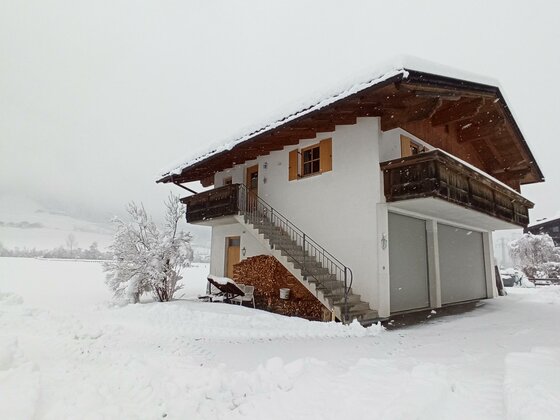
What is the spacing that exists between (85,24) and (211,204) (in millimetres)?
7758

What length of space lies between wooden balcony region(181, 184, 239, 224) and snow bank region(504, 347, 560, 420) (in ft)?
30.7

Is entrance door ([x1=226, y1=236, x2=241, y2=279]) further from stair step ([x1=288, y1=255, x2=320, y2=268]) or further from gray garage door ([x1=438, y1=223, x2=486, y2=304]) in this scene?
gray garage door ([x1=438, y1=223, x2=486, y2=304])

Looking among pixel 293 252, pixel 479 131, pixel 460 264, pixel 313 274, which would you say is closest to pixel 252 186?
pixel 293 252

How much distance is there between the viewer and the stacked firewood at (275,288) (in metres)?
10.0

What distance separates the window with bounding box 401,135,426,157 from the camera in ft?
33.6

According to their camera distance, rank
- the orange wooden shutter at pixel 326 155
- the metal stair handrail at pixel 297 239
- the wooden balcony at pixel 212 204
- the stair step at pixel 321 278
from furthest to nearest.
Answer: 1. the wooden balcony at pixel 212 204
2. the orange wooden shutter at pixel 326 155
3. the metal stair handrail at pixel 297 239
4. the stair step at pixel 321 278

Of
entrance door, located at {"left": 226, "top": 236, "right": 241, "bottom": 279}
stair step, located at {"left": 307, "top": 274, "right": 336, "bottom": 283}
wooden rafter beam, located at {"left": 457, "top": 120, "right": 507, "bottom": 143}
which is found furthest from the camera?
entrance door, located at {"left": 226, "top": 236, "right": 241, "bottom": 279}

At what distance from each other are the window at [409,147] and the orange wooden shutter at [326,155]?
89.0 inches

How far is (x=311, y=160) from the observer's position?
1187cm

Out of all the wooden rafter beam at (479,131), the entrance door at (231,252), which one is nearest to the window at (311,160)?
the entrance door at (231,252)

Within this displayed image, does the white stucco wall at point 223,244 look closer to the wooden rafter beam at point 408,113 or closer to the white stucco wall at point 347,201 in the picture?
the white stucco wall at point 347,201

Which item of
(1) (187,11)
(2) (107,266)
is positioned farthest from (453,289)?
(1) (187,11)

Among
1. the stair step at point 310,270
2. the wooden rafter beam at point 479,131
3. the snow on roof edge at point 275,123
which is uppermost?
the wooden rafter beam at point 479,131

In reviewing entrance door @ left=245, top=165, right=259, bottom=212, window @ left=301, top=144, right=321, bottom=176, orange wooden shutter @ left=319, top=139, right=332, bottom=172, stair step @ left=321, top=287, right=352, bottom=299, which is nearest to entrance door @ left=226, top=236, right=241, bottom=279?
entrance door @ left=245, top=165, right=259, bottom=212
